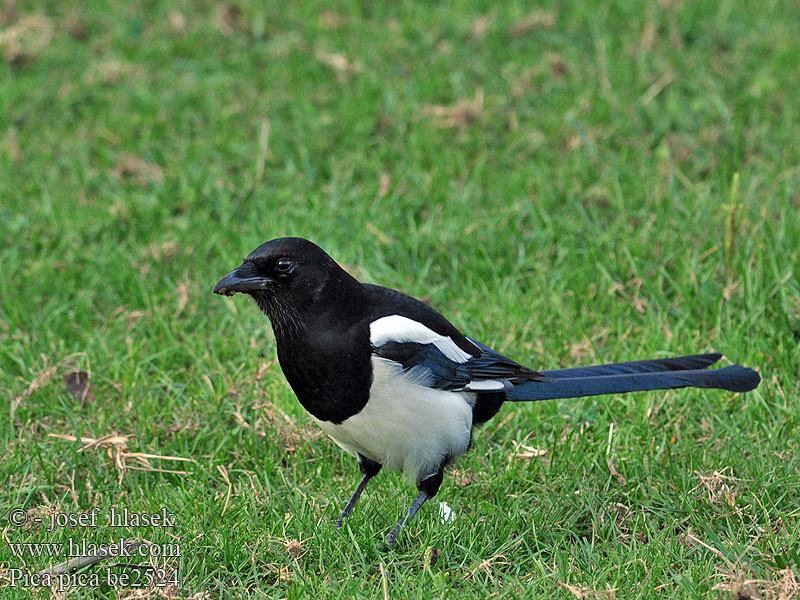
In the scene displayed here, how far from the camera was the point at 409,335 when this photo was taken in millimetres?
3170

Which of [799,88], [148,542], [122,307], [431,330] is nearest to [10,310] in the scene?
[122,307]

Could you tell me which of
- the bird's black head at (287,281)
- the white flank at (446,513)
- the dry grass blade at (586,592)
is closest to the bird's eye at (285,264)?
the bird's black head at (287,281)

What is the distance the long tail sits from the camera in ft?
11.2

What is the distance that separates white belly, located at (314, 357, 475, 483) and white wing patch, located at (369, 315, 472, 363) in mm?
81

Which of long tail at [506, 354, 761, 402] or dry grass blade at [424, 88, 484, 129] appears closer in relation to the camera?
long tail at [506, 354, 761, 402]

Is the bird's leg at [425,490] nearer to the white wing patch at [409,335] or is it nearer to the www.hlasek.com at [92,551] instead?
the white wing patch at [409,335]

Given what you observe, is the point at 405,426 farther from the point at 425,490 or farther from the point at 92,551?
the point at 92,551

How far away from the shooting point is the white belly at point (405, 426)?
307 centimetres

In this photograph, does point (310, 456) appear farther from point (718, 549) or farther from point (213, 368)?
point (718, 549)

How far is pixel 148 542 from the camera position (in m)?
3.08

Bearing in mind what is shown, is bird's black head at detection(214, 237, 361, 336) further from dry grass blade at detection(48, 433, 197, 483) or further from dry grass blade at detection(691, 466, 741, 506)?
dry grass blade at detection(691, 466, 741, 506)

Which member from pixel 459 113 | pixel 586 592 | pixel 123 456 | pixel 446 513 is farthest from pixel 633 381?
pixel 459 113

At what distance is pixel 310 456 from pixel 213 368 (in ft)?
2.13

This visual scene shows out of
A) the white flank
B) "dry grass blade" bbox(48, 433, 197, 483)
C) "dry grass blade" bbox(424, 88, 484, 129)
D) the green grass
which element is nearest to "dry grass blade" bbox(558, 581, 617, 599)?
the green grass
